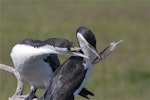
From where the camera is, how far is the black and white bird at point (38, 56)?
4.34 meters

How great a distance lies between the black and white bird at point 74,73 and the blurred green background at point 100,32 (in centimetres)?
529

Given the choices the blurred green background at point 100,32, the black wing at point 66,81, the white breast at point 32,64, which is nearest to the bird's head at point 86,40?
the black wing at point 66,81

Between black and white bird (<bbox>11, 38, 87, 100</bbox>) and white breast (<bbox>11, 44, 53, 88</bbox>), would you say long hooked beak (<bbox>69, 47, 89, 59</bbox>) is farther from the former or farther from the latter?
white breast (<bbox>11, 44, 53, 88</bbox>)

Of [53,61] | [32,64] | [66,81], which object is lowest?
[66,81]

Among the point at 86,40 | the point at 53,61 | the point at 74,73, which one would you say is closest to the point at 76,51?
the point at 86,40

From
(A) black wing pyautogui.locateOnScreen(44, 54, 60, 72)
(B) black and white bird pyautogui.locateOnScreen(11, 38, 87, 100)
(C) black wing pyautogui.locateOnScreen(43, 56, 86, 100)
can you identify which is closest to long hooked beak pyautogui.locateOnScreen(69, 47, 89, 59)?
(B) black and white bird pyautogui.locateOnScreen(11, 38, 87, 100)

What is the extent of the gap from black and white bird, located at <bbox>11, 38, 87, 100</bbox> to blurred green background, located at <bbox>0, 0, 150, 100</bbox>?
15.9ft

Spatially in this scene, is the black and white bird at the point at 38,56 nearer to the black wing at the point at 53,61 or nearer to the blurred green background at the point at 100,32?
the black wing at the point at 53,61

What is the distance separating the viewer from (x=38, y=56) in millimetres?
4496

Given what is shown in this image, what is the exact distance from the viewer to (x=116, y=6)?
21.8 m

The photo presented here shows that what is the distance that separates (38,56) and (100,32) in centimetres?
1174

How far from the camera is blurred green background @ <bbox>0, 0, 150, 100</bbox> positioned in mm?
11500

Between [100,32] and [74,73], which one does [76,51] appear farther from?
[100,32]

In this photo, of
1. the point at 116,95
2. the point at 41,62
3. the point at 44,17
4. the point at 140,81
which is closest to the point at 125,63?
the point at 140,81
